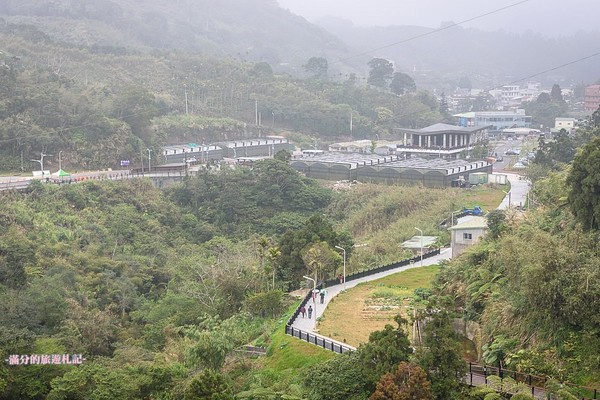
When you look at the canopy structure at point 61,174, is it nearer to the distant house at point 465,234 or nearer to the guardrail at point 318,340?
the distant house at point 465,234

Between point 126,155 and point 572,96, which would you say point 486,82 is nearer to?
point 572,96

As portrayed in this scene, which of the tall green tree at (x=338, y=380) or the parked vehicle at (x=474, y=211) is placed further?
the parked vehicle at (x=474, y=211)

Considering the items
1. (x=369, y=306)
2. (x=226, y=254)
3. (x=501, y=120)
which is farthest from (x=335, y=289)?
(x=501, y=120)

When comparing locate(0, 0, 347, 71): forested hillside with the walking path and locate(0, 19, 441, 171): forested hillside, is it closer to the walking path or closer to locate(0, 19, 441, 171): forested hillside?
locate(0, 19, 441, 171): forested hillside

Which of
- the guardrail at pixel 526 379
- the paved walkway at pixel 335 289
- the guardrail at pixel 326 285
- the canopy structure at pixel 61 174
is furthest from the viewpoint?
the canopy structure at pixel 61 174

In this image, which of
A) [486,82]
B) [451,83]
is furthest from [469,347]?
[486,82]

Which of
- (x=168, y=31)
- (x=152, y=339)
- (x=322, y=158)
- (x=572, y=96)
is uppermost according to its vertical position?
(x=168, y=31)

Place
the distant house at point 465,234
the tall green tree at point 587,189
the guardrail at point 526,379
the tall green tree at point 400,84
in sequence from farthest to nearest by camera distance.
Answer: the tall green tree at point 400,84 → the distant house at point 465,234 → the tall green tree at point 587,189 → the guardrail at point 526,379

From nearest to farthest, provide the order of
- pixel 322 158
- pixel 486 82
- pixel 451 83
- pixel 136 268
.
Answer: pixel 136 268
pixel 322 158
pixel 451 83
pixel 486 82

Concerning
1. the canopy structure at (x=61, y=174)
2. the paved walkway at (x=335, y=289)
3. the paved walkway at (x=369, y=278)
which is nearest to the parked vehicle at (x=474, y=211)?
the paved walkway at (x=369, y=278)
